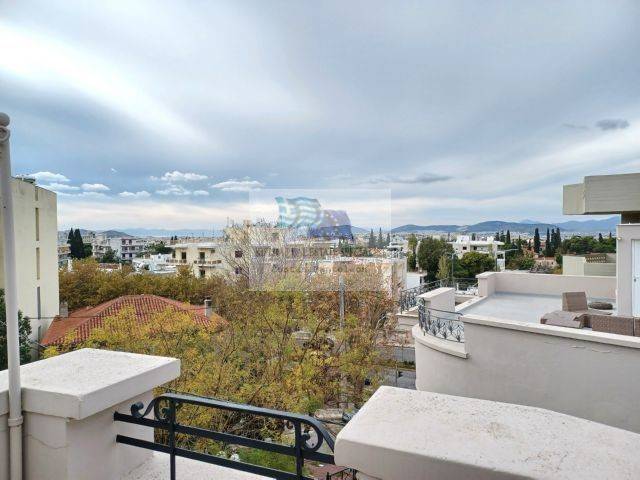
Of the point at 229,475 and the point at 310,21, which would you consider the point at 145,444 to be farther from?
the point at 310,21

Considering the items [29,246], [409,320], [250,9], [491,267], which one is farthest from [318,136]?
[491,267]

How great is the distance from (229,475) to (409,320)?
486 inches

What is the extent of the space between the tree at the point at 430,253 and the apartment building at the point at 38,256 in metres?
29.5

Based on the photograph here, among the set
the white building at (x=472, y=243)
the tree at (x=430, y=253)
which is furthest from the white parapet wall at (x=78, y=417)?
the white building at (x=472, y=243)

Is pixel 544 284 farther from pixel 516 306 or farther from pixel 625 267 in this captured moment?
pixel 625 267

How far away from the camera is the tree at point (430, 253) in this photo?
123 ft

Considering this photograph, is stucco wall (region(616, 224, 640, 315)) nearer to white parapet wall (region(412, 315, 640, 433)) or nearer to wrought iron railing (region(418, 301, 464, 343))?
wrought iron railing (region(418, 301, 464, 343))

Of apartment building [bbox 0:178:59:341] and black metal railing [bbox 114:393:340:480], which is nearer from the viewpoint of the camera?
black metal railing [bbox 114:393:340:480]

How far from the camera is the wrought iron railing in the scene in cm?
537

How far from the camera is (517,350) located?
14.1 feet

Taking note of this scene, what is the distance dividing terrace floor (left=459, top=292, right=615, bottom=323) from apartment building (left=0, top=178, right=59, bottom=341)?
56.3 ft

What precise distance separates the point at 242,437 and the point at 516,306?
341 inches

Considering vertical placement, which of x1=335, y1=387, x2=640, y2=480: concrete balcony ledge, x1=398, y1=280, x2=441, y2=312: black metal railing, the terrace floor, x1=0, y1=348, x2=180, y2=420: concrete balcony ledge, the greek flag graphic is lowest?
x1=398, y1=280, x2=441, y2=312: black metal railing

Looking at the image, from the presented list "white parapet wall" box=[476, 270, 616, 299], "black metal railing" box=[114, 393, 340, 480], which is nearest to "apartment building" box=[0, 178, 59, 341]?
"white parapet wall" box=[476, 270, 616, 299]
